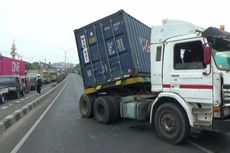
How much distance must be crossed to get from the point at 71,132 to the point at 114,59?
2992 mm

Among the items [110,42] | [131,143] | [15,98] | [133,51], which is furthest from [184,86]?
[15,98]

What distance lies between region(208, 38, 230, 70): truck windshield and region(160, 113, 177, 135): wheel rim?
1701mm

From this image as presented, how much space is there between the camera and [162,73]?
10008 mm

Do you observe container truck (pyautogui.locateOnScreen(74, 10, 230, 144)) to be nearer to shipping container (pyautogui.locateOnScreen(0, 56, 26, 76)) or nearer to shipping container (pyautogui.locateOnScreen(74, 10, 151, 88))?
shipping container (pyautogui.locateOnScreen(74, 10, 151, 88))

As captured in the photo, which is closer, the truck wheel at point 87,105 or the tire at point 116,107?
the tire at point 116,107

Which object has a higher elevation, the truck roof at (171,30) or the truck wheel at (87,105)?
the truck roof at (171,30)

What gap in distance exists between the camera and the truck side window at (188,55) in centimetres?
903

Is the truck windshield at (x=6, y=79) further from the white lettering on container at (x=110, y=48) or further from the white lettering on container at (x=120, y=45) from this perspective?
the white lettering on container at (x=120, y=45)

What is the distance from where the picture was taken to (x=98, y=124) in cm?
1319

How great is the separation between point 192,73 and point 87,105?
6.34 metres

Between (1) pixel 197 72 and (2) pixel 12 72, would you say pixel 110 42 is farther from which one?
(2) pixel 12 72

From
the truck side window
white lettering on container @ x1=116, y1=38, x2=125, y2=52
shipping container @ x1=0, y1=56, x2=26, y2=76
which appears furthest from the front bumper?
shipping container @ x1=0, y1=56, x2=26, y2=76

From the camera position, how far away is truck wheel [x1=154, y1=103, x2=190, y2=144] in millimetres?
9156

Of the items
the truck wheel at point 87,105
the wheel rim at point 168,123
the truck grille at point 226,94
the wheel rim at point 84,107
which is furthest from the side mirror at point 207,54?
the wheel rim at point 84,107
